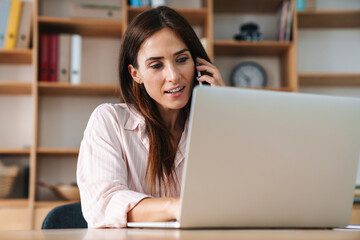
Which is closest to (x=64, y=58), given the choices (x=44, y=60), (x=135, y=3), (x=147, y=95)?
(x=44, y=60)

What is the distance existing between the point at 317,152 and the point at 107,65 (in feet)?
8.57

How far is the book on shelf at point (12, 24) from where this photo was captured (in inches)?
115

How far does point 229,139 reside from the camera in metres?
0.76

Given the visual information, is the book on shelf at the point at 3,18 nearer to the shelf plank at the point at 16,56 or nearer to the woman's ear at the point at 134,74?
the shelf plank at the point at 16,56

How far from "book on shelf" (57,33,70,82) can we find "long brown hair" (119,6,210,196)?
4.72ft

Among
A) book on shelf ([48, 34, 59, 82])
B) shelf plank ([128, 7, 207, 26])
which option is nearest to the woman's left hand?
shelf plank ([128, 7, 207, 26])

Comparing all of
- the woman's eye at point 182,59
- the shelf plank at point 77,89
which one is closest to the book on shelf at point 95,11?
the shelf plank at point 77,89

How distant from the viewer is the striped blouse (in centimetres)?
107

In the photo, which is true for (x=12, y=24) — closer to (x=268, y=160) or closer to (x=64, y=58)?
(x=64, y=58)

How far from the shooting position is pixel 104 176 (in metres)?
1.18

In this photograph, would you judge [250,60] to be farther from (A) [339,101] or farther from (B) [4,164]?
(A) [339,101]

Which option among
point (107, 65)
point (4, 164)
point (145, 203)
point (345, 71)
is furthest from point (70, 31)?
point (145, 203)

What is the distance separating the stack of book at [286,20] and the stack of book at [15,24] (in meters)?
1.77

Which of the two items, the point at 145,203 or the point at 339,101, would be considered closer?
the point at 339,101
